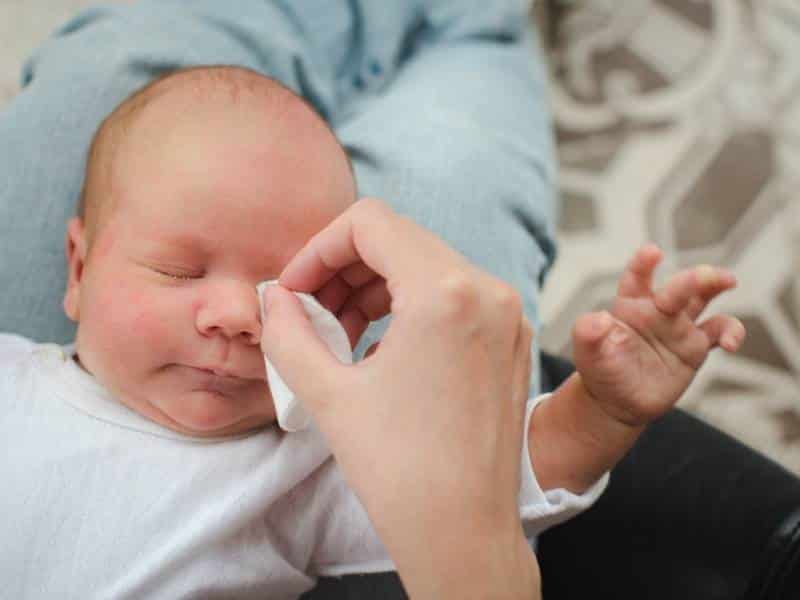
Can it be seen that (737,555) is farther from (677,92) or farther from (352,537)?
(677,92)

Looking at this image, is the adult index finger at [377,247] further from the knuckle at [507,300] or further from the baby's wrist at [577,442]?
the baby's wrist at [577,442]

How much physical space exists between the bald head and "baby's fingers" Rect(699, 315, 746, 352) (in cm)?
32

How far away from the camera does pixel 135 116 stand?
0.79m

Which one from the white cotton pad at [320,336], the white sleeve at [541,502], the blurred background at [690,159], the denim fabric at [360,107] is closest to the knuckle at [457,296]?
the white cotton pad at [320,336]

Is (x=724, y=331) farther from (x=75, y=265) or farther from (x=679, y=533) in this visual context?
(x=75, y=265)

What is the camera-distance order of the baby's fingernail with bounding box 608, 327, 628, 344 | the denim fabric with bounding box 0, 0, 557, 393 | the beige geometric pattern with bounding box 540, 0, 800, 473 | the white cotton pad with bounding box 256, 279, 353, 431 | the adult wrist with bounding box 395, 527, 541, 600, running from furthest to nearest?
the beige geometric pattern with bounding box 540, 0, 800, 473, the denim fabric with bounding box 0, 0, 557, 393, the baby's fingernail with bounding box 608, 327, 628, 344, the white cotton pad with bounding box 256, 279, 353, 431, the adult wrist with bounding box 395, 527, 541, 600

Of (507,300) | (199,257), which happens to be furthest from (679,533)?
(199,257)

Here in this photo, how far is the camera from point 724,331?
0.70m

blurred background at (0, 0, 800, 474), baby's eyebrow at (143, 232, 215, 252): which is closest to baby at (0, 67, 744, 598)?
baby's eyebrow at (143, 232, 215, 252)

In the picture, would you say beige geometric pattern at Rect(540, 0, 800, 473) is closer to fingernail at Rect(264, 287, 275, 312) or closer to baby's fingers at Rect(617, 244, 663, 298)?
baby's fingers at Rect(617, 244, 663, 298)

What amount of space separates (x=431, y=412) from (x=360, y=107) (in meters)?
0.80

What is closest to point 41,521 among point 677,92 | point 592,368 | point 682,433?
point 592,368

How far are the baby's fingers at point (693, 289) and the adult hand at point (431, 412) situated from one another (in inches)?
7.4

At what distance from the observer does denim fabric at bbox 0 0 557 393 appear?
37.1 inches
